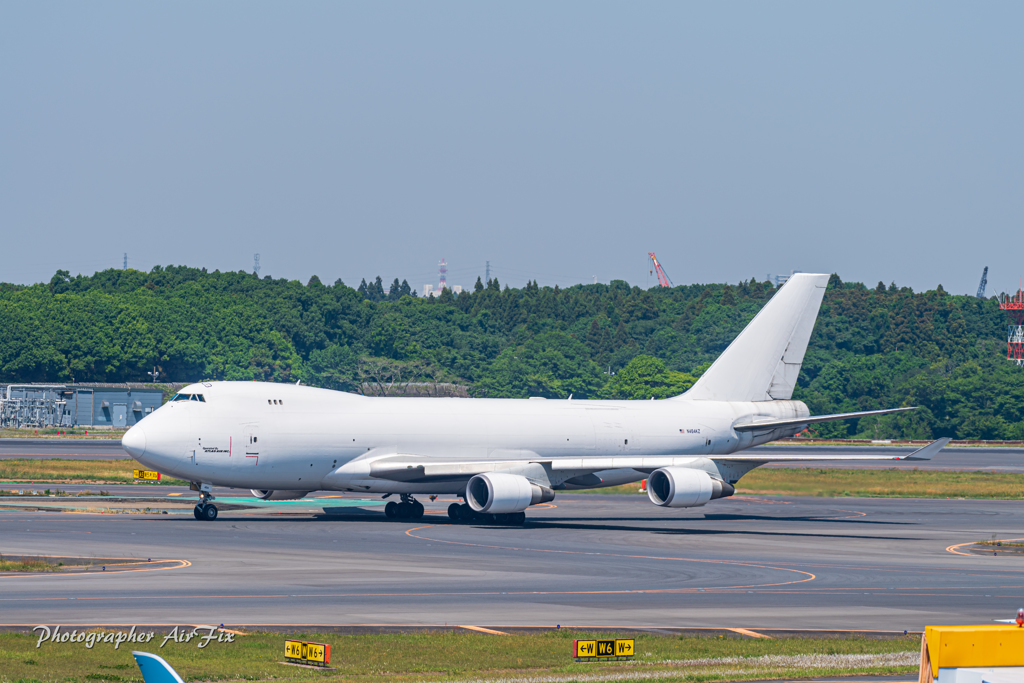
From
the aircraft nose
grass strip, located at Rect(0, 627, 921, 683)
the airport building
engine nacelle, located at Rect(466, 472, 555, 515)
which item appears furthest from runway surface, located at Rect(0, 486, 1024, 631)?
the airport building

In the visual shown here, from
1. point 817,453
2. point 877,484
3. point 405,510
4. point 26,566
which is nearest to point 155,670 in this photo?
point 26,566

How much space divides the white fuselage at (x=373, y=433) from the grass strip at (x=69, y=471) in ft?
80.3

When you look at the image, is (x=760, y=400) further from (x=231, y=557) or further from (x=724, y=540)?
(x=231, y=557)

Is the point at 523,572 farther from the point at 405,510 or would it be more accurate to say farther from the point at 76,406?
the point at 76,406

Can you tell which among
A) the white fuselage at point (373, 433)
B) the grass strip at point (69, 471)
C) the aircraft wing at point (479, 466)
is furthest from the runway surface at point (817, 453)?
the aircraft wing at point (479, 466)

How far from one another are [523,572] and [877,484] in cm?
4860

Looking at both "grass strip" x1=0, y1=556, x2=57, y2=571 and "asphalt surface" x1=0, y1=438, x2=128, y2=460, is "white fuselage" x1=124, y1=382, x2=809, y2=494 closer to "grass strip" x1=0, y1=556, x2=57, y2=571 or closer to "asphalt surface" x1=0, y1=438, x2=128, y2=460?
"grass strip" x1=0, y1=556, x2=57, y2=571

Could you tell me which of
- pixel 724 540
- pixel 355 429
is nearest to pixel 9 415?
pixel 355 429

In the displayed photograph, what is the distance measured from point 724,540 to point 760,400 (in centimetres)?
1654

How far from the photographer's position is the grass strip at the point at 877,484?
70.6 meters

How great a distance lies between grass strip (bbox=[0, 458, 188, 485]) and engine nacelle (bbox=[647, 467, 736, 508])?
3418 cm

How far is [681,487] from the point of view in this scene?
50.6 metres

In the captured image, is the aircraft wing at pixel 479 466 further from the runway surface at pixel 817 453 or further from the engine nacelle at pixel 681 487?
the runway surface at pixel 817 453

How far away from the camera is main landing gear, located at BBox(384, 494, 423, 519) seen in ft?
176
